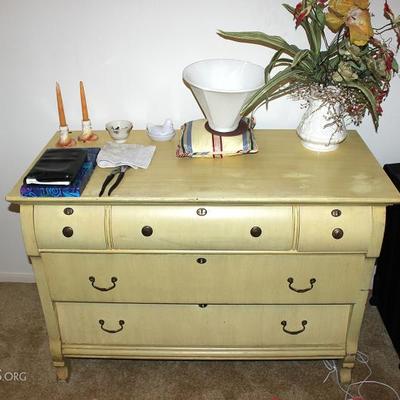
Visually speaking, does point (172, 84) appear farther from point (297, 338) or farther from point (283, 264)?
point (297, 338)

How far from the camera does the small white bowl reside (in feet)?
5.71

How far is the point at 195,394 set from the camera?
178cm

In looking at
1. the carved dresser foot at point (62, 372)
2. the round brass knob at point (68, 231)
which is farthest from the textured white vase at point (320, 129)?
the carved dresser foot at point (62, 372)

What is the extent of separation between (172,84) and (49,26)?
514mm

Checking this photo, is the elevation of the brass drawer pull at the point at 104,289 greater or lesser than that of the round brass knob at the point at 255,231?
lesser

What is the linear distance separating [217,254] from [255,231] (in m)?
0.16

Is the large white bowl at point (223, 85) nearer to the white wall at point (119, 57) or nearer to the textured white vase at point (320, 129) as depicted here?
the white wall at point (119, 57)

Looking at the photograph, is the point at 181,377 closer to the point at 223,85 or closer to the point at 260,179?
the point at 260,179

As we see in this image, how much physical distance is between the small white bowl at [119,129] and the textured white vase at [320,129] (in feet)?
2.19

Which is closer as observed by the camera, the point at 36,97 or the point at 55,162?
the point at 55,162

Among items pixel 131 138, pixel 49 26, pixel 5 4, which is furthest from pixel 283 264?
pixel 5 4

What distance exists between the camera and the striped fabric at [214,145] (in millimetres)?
1630

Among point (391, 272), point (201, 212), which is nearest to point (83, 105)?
point (201, 212)

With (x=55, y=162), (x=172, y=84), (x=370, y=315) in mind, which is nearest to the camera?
(x=55, y=162)
